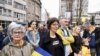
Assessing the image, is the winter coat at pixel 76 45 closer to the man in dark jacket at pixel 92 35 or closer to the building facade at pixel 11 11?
the man in dark jacket at pixel 92 35

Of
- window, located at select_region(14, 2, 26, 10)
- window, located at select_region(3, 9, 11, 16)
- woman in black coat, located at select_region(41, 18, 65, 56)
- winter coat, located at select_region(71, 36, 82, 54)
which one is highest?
window, located at select_region(14, 2, 26, 10)

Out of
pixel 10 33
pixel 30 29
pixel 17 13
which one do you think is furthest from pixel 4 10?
pixel 10 33

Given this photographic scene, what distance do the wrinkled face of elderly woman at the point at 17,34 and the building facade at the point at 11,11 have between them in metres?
60.4

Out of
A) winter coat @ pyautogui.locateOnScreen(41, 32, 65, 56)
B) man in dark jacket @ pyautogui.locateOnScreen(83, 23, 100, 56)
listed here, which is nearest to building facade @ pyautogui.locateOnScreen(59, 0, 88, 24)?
man in dark jacket @ pyautogui.locateOnScreen(83, 23, 100, 56)

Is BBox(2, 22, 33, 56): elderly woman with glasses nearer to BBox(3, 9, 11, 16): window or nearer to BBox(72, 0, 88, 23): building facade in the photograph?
BBox(72, 0, 88, 23): building facade

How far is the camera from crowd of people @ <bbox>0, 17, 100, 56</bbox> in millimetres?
5461

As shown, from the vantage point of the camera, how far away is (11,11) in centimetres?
7469

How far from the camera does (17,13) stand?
81312 mm

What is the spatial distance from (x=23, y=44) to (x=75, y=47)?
12.1 ft

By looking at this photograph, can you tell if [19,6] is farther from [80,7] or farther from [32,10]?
[80,7]

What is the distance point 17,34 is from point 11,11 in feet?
229

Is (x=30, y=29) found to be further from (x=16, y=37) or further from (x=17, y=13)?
(x=17, y=13)

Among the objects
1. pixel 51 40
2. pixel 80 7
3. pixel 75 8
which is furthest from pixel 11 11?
pixel 51 40

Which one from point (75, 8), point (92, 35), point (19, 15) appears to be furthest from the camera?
point (19, 15)
